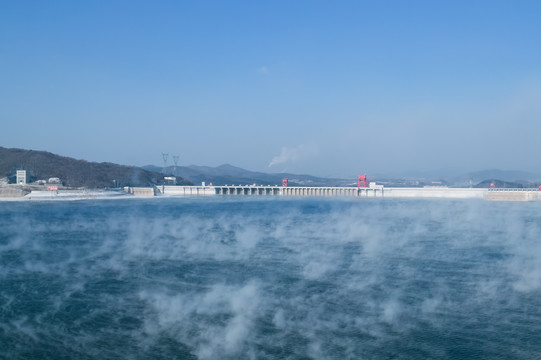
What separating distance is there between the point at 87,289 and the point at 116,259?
516 centimetres

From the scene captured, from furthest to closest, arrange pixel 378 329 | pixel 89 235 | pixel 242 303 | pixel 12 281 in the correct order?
pixel 89 235, pixel 12 281, pixel 242 303, pixel 378 329

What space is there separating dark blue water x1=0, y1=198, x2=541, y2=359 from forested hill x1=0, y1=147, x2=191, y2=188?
241ft

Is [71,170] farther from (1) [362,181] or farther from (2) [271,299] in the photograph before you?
(2) [271,299]

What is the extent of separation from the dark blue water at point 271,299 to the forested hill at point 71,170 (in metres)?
73.6

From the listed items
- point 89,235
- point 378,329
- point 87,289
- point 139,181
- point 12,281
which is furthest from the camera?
point 139,181

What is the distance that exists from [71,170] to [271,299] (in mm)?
99145

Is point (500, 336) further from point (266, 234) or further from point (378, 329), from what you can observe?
point (266, 234)

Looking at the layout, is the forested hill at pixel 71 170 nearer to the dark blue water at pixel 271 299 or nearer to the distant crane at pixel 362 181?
the distant crane at pixel 362 181

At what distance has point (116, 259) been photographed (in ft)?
64.4

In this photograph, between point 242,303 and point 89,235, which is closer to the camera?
point 242,303

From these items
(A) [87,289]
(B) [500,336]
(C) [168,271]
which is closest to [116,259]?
(C) [168,271]

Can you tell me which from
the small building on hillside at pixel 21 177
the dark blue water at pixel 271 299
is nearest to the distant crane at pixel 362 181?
the small building on hillside at pixel 21 177

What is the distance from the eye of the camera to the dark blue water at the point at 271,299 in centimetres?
978

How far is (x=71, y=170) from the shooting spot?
337 feet
